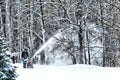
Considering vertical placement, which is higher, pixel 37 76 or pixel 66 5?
pixel 66 5

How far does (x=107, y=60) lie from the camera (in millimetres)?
32594

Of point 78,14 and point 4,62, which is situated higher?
point 78,14

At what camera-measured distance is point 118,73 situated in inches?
667

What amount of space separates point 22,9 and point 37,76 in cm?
1902

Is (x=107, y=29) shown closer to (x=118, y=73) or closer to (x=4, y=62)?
(x=118, y=73)

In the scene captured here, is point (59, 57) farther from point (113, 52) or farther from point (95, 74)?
point (95, 74)

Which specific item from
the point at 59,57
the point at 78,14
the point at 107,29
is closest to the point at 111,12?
the point at 107,29

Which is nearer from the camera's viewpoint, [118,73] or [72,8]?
[118,73]

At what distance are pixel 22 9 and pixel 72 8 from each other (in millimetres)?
6891

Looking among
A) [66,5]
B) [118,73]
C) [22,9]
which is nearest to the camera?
[118,73]

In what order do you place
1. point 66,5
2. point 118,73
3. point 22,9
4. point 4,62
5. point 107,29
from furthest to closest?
point 22,9 < point 107,29 < point 66,5 < point 118,73 < point 4,62

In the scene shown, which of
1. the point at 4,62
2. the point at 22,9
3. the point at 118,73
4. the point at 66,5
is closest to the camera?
the point at 4,62

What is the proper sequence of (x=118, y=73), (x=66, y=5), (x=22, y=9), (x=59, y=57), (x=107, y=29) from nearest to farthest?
1. (x=118, y=73)
2. (x=66, y=5)
3. (x=107, y=29)
4. (x=22, y=9)
5. (x=59, y=57)

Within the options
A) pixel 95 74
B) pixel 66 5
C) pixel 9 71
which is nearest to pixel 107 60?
pixel 66 5
